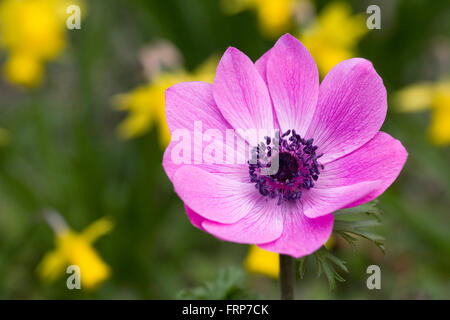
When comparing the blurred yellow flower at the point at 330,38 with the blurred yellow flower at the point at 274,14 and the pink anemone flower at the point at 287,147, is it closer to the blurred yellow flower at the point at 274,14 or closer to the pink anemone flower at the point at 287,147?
the blurred yellow flower at the point at 274,14

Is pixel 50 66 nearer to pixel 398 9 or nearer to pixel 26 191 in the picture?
pixel 26 191

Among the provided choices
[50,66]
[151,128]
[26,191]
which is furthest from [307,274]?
[50,66]

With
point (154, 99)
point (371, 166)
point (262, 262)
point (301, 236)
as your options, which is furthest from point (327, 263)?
point (154, 99)

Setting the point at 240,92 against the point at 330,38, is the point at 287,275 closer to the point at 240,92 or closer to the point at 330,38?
the point at 240,92

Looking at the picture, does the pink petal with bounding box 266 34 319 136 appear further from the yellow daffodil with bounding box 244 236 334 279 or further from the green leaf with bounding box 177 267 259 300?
the yellow daffodil with bounding box 244 236 334 279

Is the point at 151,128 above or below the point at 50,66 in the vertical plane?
below

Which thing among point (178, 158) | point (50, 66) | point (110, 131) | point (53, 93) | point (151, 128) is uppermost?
point (50, 66)

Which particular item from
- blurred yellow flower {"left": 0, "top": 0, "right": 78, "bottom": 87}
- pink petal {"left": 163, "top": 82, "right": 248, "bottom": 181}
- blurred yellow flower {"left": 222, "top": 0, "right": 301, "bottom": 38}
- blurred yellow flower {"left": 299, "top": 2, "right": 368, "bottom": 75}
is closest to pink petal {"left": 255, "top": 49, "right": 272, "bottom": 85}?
pink petal {"left": 163, "top": 82, "right": 248, "bottom": 181}
